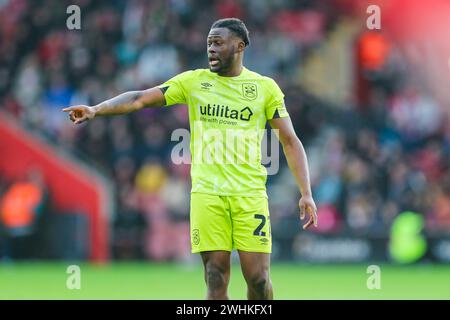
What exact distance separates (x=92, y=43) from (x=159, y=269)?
21.8 ft

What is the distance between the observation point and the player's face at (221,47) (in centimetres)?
890

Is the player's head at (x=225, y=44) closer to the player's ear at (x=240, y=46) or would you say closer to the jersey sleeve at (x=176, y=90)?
the player's ear at (x=240, y=46)

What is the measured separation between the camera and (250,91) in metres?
9.08

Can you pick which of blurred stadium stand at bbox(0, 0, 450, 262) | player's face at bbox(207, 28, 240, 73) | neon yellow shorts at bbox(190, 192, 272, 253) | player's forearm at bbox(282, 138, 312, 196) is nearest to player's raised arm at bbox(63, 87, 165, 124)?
player's face at bbox(207, 28, 240, 73)

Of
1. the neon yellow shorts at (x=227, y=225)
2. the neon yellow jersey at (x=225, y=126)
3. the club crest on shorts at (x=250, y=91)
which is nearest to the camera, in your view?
the neon yellow shorts at (x=227, y=225)

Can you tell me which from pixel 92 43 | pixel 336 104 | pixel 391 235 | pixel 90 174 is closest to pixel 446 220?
pixel 391 235

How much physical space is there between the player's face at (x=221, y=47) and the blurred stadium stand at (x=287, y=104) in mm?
10784

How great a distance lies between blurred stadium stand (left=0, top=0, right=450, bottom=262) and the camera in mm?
19875

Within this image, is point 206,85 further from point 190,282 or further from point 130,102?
point 190,282

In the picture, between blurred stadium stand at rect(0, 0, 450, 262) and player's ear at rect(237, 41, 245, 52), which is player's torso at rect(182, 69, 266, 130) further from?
blurred stadium stand at rect(0, 0, 450, 262)

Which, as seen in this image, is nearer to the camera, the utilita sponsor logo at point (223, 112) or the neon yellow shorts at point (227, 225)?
the neon yellow shorts at point (227, 225)

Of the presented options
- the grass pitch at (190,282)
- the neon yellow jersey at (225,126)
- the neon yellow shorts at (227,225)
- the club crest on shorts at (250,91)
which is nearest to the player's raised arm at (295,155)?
the neon yellow jersey at (225,126)

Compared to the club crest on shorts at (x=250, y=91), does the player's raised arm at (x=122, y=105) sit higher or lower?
lower

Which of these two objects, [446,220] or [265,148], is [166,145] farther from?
[446,220]
